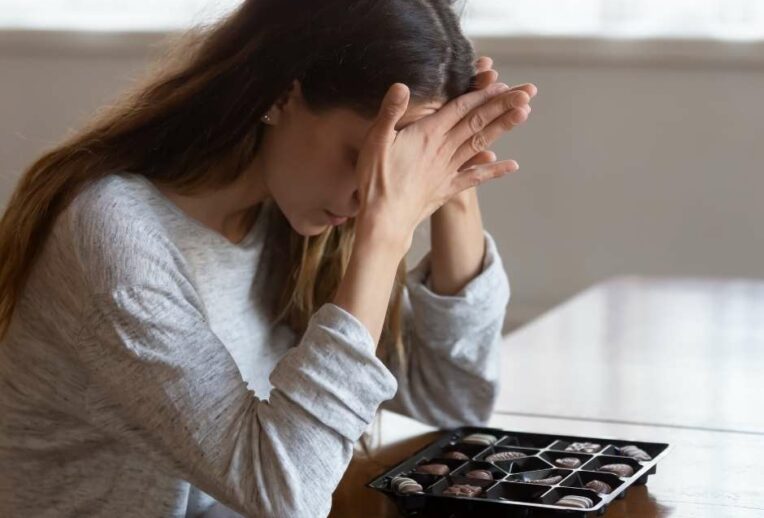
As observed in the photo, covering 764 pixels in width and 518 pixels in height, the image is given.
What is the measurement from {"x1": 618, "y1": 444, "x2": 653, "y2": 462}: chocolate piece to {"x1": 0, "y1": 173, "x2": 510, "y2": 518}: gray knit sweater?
261 millimetres

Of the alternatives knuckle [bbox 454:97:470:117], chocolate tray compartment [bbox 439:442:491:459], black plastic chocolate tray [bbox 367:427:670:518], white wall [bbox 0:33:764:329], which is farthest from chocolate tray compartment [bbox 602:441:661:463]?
white wall [bbox 0:33:764:329]

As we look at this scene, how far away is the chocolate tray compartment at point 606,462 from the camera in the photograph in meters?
1.15

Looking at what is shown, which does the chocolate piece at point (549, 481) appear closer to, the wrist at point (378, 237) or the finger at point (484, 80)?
the wrist at point (378, 237)

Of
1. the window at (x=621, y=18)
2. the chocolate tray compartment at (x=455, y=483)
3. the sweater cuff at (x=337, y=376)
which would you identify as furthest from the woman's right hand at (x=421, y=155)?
the window at (x=621, y=18)

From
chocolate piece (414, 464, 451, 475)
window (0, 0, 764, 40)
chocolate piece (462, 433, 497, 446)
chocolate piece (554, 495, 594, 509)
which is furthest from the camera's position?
window (0, 0, 764, 40)

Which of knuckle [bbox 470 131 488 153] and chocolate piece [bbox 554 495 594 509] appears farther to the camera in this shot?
knuckle [bbox 470 131 488 153]

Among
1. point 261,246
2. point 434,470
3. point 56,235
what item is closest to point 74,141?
point 56,235

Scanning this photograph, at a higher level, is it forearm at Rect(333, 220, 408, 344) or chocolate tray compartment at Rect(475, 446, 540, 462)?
forearm at Rect(333, 220, 408, 344)

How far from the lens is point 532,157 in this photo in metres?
3.19

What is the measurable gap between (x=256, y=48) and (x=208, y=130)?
3.7 inches

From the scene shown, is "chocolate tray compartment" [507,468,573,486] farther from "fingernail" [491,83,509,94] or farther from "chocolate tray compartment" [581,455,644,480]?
"fingernail" [491,83,509,94]

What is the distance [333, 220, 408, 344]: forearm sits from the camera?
1.10 metres

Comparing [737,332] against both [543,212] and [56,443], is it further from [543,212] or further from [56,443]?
[543,212]

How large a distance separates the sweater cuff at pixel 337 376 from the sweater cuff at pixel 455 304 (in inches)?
15.3
